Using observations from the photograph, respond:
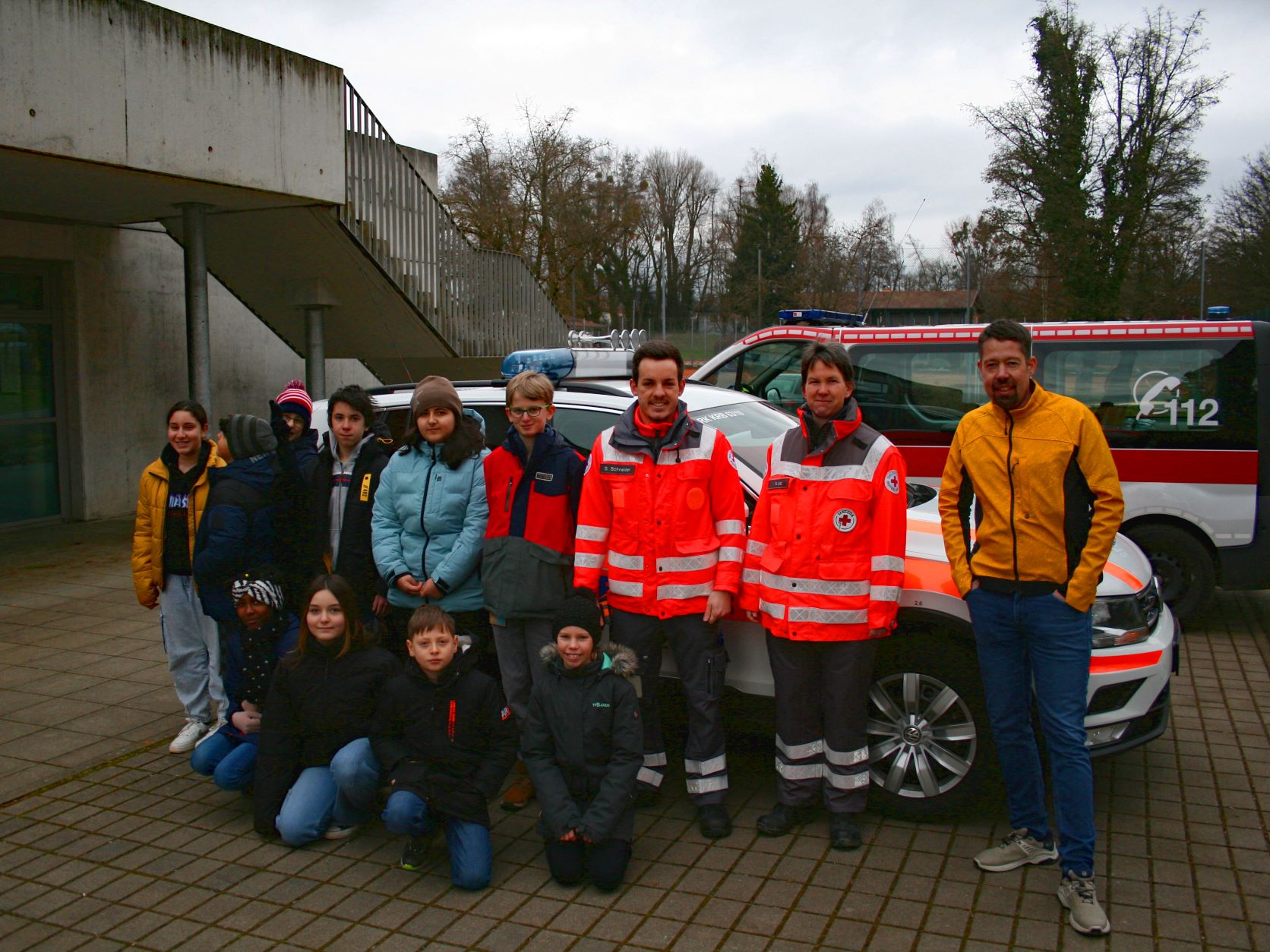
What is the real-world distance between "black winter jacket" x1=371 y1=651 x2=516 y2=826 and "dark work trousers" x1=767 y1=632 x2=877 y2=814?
3.59ft

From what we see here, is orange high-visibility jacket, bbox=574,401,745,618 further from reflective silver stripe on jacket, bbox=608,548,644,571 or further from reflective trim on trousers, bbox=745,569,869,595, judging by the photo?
reflective trim on trousers, bbox=745,569,869,595

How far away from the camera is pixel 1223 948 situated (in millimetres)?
3279

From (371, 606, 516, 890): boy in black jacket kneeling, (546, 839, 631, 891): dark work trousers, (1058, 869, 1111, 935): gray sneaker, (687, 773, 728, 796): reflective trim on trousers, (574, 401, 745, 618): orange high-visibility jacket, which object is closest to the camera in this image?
(1058, 869, 1111, 935): gray sneaker

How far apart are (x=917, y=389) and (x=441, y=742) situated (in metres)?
5.43

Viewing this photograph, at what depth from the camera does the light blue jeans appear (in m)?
5.18

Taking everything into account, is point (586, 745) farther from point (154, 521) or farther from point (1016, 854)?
point (154, 521)

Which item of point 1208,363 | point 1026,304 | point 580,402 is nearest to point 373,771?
point 580,402

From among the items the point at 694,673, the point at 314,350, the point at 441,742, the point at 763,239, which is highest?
the point at 763,239

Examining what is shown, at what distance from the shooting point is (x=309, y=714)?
420 cm

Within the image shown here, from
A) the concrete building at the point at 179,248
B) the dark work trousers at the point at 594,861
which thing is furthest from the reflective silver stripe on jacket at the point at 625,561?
the concrete building at the point at 179,248

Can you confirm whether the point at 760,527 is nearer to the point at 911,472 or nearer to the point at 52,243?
the point at 911,472

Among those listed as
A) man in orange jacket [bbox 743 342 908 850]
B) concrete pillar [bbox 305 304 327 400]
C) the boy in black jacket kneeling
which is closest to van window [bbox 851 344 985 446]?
man in orange jacket [bbox 743 342 908 850]

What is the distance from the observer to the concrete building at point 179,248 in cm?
777

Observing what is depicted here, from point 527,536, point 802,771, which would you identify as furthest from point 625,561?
point 802,771
